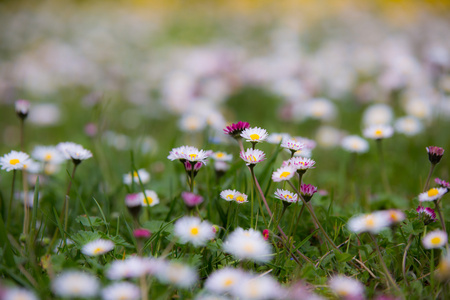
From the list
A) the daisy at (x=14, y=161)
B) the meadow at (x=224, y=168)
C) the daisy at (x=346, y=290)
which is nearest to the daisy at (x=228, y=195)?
the meadow at (x=224, y=168)

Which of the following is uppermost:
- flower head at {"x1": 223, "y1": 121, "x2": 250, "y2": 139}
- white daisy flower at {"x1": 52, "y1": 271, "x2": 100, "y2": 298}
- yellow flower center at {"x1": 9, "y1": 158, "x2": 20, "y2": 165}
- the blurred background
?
the blurred background

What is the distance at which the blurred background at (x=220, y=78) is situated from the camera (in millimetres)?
2432

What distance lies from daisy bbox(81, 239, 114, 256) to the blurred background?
22.0 inches

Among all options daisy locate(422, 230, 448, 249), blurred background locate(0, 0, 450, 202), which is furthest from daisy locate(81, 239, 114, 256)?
daisy locate(422, 230, 448, 249)

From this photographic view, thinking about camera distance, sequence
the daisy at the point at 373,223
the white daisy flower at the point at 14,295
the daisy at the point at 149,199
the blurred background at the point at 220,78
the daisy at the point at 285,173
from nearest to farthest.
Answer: the white daisy flower at the point at 14,295 < the daisy at the point at 373,223 < the daisy at the point at 285,173 < the daisy at the point at 149,199 < the blurred background at the point at 220,78

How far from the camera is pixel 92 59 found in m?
4.87

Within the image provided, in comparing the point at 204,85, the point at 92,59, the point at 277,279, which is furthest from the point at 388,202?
the point at 92,59

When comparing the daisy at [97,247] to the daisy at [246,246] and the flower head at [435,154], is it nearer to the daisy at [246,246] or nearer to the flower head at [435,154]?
the daisy at [246,246]

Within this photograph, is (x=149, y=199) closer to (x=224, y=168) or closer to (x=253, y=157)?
(x=224, y=168)

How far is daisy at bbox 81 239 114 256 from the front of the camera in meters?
1.03

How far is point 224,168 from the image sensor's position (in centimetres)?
149

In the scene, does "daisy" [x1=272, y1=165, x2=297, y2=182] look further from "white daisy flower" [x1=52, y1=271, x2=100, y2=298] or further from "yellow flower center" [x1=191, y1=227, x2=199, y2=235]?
"white daisy flower" [x1=52, y1=271, x2=100, y2=298]

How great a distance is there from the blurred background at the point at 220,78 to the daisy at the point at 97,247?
0.56 meters

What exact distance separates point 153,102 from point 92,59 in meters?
1.57
